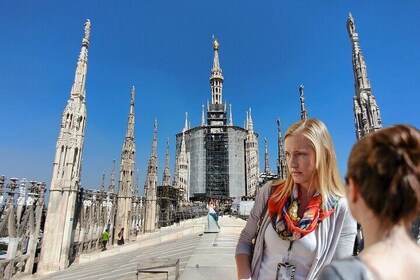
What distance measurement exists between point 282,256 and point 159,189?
1244 inches

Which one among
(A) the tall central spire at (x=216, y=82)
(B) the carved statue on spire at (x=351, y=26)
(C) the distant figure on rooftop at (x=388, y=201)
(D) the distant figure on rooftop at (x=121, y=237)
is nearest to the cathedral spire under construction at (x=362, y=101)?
(B) the carved statue on spire at (x=351, y=26)

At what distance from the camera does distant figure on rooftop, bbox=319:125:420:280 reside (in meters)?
0.90

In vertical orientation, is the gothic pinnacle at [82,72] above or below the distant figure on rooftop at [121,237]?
above

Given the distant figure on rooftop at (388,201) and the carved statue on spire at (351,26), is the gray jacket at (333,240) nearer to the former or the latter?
the distant figure on rooftop at (388,201)

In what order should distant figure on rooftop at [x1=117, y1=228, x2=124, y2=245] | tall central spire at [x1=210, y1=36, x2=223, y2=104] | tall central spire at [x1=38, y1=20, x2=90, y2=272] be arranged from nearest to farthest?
1. tall central spire at [x1=38, y1=20, x2=90, y2=272]
2. distant figure on rooftop at [x1=117, y1=228, x2=124, y2=245]
3. tall central spire at [x1=210, y1=36, x2=223, y2=104]

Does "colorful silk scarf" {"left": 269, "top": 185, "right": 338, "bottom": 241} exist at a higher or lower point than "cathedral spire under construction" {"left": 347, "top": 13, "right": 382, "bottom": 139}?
lower

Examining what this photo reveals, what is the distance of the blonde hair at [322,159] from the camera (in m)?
1.91

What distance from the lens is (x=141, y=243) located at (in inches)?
622

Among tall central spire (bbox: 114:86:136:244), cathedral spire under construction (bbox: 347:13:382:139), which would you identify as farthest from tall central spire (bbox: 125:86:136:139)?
cathedral spire under construction (bbox: 347:13:382:139)

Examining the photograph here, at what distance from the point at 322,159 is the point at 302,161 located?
0.14 metres

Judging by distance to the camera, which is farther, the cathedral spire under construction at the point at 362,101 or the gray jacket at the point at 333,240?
Result: the cathedral spire under construction at the point at 362,101

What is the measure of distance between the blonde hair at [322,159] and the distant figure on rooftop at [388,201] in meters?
0.88

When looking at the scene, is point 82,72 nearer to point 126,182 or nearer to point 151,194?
point 126,182

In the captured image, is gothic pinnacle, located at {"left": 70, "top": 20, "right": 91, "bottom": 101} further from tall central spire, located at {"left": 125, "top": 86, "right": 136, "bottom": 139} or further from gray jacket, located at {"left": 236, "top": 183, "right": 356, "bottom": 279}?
gray jacket, located at {"left": 236, "top": 183, "right": 356, "bottom": 279}
